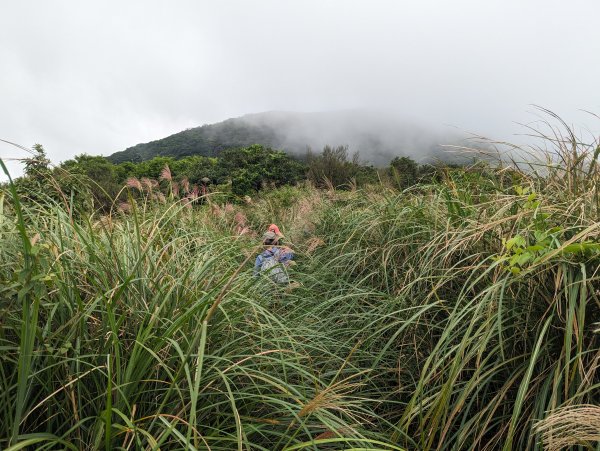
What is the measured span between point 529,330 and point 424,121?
133 m

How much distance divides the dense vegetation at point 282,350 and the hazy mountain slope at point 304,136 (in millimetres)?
67269

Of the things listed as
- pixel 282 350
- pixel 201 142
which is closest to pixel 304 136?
pixel 201 142

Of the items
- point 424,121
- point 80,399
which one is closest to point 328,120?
point 424,121

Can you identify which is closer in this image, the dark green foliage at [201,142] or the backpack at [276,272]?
the backpack at [276,272]

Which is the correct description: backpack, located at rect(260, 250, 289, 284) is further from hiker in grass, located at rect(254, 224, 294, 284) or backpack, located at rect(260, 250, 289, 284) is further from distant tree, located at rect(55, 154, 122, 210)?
distant tree, located at rect(55, 154, 122, 210)

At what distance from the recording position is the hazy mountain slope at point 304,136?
7475 centimetres

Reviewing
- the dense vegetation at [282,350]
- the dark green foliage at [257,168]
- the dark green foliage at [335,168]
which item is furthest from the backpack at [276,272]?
the dark green foliage at [257,168]

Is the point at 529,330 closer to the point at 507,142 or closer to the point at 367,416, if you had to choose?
the point at 367,416

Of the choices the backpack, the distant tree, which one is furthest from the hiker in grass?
the distant tree

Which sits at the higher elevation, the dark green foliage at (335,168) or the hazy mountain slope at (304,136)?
the hazy mountain slope at (304,136)

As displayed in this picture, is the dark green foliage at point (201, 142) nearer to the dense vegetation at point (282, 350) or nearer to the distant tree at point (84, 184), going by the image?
the distant tree at point (84, 184)

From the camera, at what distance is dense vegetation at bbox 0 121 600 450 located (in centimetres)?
125

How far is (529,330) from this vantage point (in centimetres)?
173

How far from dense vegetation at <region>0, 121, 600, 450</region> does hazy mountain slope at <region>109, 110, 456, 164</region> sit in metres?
67.3
